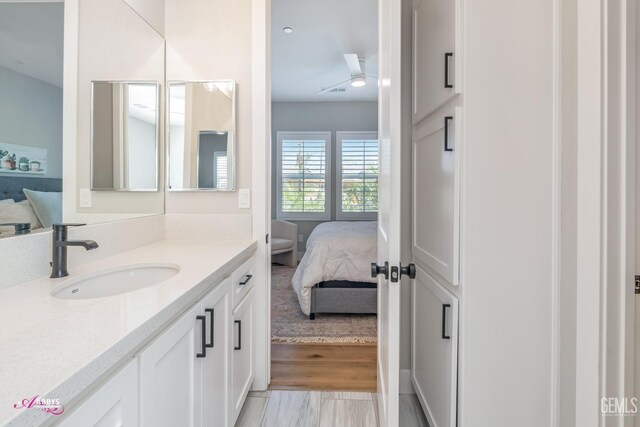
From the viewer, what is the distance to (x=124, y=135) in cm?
169

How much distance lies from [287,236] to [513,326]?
4.50m

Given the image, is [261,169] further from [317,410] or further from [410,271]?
[317,410]

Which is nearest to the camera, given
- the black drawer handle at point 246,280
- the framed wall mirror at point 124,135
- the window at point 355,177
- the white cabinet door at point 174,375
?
the white cabinet door at point 174,375

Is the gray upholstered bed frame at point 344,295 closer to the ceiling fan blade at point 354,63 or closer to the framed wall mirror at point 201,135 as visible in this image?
the framed wall mirror at point 201,135

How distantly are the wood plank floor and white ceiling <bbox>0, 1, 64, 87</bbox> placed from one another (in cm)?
189

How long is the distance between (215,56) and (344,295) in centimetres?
219

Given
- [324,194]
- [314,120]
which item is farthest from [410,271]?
[314,120]

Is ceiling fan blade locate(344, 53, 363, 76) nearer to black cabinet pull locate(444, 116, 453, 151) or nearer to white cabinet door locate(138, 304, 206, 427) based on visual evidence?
black cabinet pull locate(444, 116, 453, 151)

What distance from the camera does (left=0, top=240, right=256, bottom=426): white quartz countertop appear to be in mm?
501

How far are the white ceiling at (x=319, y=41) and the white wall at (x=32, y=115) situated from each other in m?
2.25

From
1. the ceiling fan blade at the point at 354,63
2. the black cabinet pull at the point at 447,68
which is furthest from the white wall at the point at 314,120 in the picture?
the black cabinet pull at the point at 447,68

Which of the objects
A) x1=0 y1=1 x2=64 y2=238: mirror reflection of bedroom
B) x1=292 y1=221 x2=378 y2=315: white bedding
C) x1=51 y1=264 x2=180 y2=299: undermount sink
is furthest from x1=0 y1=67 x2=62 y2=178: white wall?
x1=292 y1=221 x2=378 y2=315: white bedding

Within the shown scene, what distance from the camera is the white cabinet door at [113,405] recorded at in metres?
0.57

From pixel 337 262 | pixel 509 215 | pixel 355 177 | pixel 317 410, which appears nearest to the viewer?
pixel 509 215
